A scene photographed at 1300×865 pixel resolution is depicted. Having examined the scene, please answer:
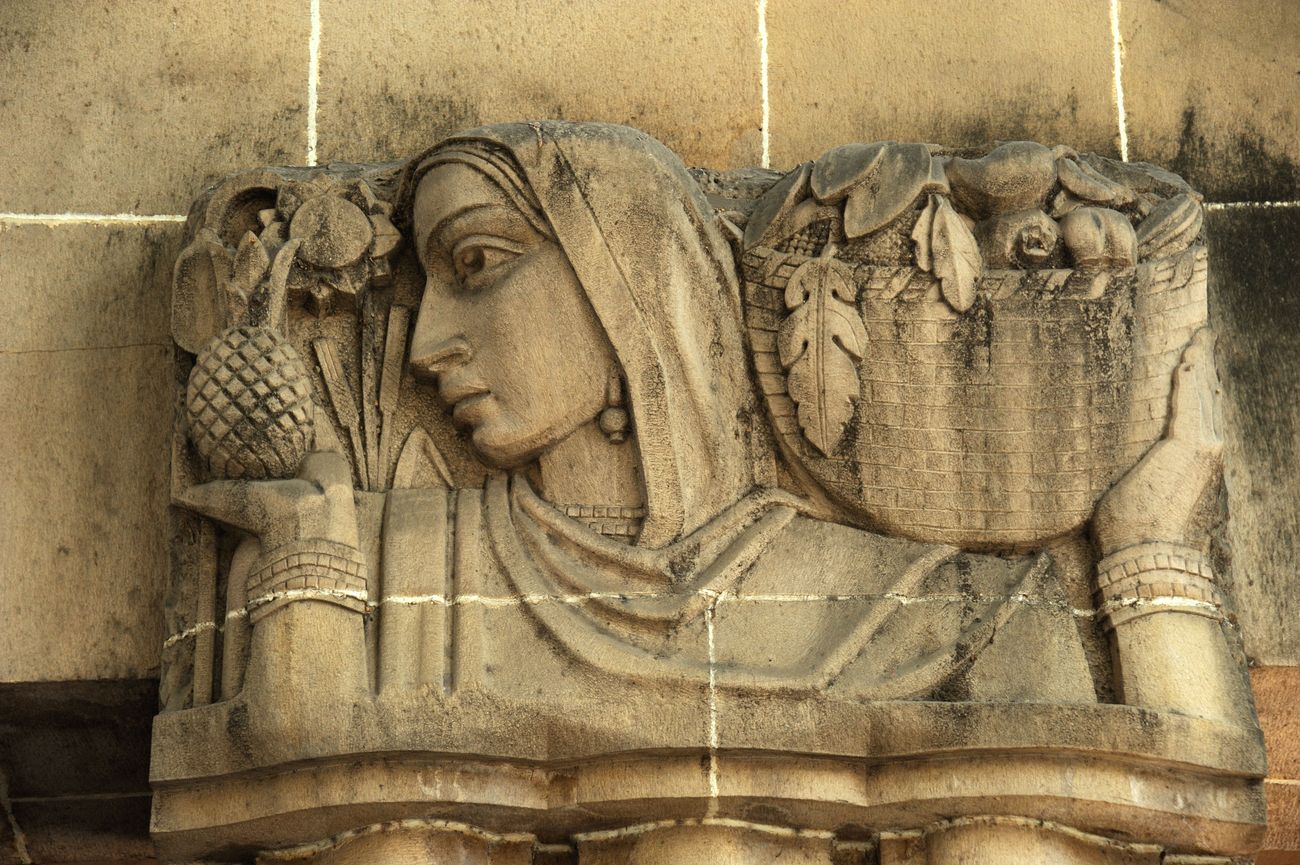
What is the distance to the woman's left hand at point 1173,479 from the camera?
471 cm

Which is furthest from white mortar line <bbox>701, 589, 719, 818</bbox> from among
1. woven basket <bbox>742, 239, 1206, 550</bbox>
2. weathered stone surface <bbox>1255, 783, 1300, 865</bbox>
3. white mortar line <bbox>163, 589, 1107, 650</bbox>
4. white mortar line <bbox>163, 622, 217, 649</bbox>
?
weathered stone surface <bbox>1255, 783, 1300, 865</bbox>

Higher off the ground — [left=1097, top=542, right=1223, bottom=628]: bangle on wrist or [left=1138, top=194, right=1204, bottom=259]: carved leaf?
[left=1138, top=194, right=1204, bottom=259]: carved leaf

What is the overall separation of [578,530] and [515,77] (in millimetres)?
1389

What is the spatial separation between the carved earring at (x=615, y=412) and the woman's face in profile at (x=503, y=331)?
0.06ft

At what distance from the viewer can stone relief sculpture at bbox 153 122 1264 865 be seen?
450 cm

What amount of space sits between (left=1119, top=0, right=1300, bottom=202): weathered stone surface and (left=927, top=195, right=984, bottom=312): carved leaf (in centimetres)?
89

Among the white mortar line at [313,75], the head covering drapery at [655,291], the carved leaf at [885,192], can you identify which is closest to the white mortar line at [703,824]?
the head covering drapery at [655,291]

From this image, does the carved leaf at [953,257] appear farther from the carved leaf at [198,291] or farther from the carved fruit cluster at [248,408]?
the carved leaf at [198,291]

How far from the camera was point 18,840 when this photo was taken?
18.3 feet

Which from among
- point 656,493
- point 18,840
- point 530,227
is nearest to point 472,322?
point 530,227

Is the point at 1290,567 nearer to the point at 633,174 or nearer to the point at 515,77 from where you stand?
the point at 633,174

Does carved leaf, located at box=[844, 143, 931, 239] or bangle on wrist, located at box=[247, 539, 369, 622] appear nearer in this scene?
bangle on wrist, located at box=[247, 539, 369, 622]

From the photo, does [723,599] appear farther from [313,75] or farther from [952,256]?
[313,75]

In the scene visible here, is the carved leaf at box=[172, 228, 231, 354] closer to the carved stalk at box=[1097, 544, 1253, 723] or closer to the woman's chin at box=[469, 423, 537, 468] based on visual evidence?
the woman's chin at box=[469, 423, 537, 468]
